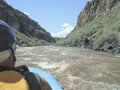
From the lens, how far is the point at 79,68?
2103cm

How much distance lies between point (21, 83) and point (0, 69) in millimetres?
241

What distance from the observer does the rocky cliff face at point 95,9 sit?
98.1 m

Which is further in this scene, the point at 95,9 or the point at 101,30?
the point at 95,9

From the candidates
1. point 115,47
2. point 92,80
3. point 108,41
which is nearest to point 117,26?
point 108,41

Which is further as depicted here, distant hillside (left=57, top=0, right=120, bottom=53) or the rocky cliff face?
the rocky cliff face

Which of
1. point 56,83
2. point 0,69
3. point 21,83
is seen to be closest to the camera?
point 21,83

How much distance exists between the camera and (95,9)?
123 metres

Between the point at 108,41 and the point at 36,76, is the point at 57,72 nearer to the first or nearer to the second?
the point at 36,76

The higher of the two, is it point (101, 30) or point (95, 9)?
point (95, 9)

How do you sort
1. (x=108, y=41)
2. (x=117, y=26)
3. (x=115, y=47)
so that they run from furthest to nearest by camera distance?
(x=117, y=26), (x=108, y=41), (x=115, y=47)

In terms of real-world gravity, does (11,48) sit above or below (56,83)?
above

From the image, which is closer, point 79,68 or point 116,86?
point 116,86

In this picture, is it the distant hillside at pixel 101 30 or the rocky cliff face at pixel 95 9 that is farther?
the rocky cliff face at pixel 95 9

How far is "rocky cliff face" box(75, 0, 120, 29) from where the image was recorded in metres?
98.1
